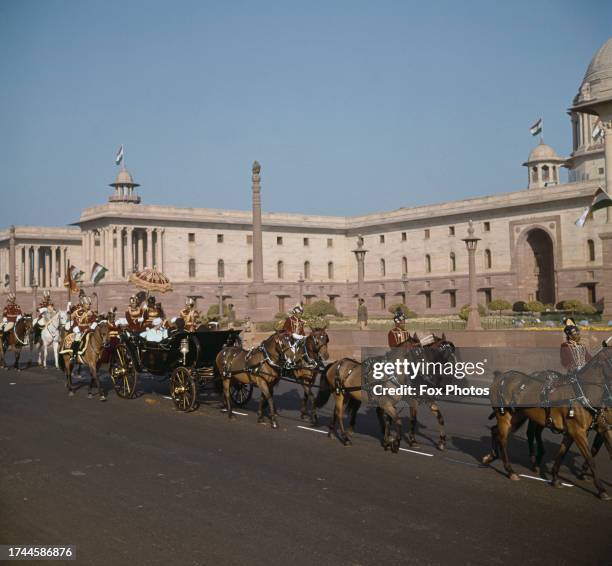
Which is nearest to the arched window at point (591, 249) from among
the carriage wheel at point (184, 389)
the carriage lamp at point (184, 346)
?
the carriage wheel at point (184, 389)

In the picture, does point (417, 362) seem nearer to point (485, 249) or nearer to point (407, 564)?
point (407, 564)

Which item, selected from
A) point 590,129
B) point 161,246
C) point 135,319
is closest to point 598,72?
point 590,129

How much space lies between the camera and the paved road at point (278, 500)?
282 inches

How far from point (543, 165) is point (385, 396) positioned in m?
72.9

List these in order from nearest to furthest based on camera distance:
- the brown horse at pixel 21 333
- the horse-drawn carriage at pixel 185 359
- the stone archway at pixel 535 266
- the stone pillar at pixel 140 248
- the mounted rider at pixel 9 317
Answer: the horse-drawn carriage at pixel 185 359 → the brown horse at pixel 21 333 → the mounted rider at pixel 9 317 → the stone archway at pixel 535 266 → the stone pillar at pixel 140 248

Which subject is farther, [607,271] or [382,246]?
[382,246]

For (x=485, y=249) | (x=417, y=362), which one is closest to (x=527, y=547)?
(x=417, y=362)

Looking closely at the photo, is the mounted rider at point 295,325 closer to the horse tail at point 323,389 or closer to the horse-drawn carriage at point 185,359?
the horse tail at point 323,389

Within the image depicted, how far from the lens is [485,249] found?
70562mm

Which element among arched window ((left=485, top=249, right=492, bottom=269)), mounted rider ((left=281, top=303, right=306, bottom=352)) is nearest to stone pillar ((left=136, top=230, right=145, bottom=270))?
arched window ((left=485, top=249, right=492, bottom=269))

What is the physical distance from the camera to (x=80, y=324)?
794 inches

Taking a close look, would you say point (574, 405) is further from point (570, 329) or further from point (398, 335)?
point (398, 335)

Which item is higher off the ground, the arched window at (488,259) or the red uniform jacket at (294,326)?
the arched window at (488,259)

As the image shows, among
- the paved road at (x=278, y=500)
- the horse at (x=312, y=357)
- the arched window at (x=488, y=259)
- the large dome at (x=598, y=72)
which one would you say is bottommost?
the paved road at (x=278, y=500)
